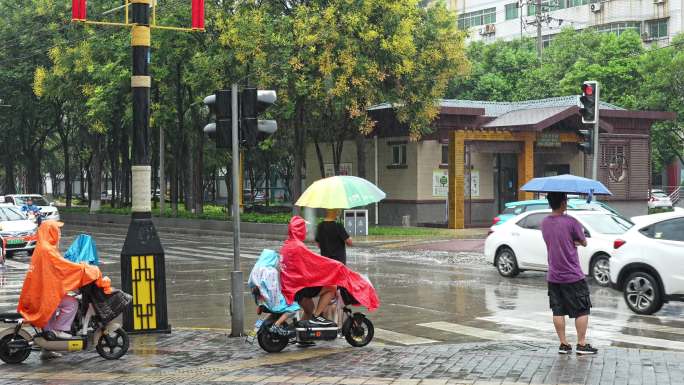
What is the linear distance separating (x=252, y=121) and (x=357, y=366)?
146 inches

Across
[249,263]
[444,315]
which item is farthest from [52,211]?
[444,315]

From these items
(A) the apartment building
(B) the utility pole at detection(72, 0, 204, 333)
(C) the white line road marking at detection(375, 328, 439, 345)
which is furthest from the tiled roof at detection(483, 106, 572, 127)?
(B) the utility pole at detection(72, 0, 204, 333)

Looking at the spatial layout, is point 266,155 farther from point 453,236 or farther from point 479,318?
point 479,318

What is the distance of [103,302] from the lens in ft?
32.3

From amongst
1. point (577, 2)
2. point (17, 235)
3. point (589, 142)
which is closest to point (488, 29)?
point (577, 2)

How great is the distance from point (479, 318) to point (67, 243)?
22082 mm

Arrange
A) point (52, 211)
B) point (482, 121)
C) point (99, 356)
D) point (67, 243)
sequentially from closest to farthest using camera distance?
point (99, 356)
point (67, 243)
point (482, 121)
point (52, 211)

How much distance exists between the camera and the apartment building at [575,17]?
7300cm

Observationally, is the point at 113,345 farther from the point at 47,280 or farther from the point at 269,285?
the point at 269,285

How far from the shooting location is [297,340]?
33.8ft

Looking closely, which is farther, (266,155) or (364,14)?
(266,155)

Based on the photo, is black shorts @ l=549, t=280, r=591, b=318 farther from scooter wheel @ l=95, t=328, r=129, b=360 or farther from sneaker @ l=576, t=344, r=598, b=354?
scooter wheel @ l=95, t=328, r=129, b=360

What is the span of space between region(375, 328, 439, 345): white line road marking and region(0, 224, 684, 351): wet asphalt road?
1 centimetres

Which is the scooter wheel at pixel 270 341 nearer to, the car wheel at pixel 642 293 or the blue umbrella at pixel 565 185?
the blue umbrella at pixel 565 185
